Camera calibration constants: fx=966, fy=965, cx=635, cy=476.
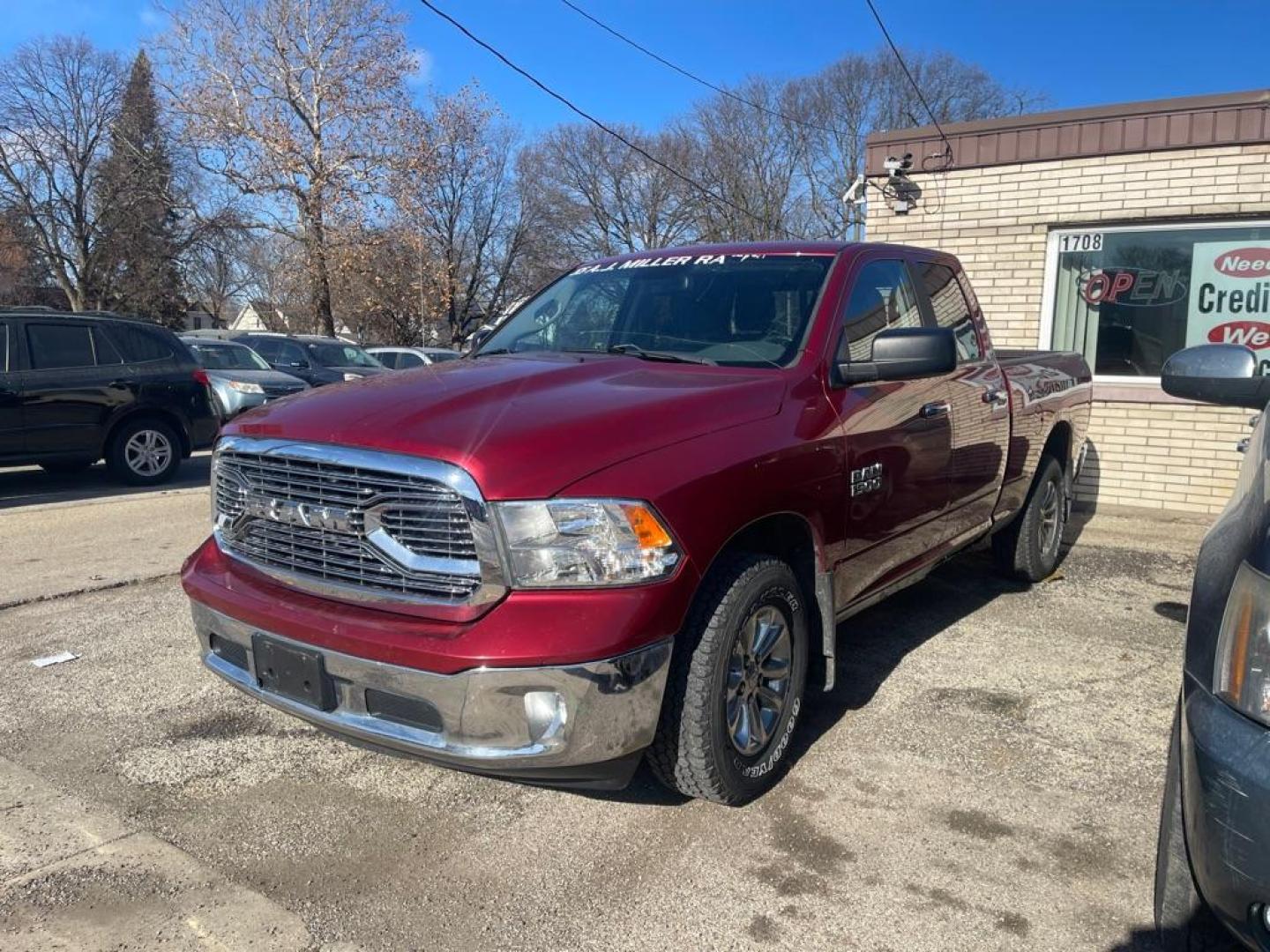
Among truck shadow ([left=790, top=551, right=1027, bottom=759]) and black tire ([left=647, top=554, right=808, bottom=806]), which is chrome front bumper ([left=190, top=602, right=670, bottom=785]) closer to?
black tire ([left=647, top=554, right=808, bottom=806])

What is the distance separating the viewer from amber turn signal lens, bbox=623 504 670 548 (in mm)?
2631

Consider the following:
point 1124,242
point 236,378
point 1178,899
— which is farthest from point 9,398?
point 1124,242

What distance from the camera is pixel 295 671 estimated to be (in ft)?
9.23

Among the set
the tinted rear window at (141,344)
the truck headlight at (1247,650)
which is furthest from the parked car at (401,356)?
the truck headlight at (1247,650)

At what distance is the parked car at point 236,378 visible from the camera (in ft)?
38.3

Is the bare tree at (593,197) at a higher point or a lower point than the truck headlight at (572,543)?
higher

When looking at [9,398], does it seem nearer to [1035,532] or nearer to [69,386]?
[69,386]

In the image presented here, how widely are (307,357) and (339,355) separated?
3.44 feet

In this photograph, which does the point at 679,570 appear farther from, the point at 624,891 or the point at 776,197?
the point at 776,197

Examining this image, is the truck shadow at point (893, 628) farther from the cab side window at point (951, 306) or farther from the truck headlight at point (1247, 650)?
the truck headlight at point (1247, 650)

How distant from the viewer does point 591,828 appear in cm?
309

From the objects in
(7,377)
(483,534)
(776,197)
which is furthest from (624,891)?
(776,197)

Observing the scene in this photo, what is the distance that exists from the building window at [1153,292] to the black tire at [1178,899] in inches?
275

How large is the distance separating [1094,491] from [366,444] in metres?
7.62
